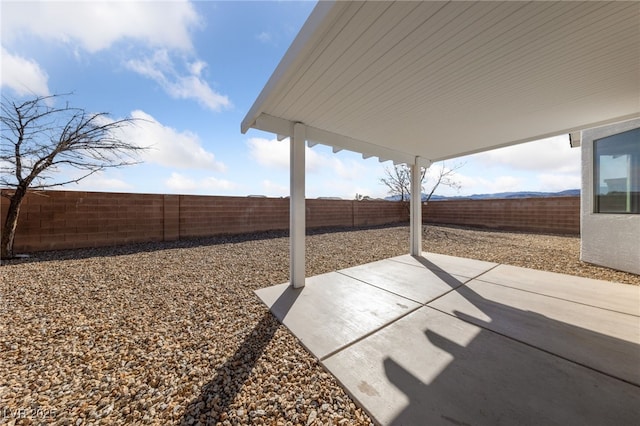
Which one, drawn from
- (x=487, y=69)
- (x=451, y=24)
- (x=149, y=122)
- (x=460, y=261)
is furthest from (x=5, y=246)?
(x=460, y=261)

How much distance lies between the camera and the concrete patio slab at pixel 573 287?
2.61 m

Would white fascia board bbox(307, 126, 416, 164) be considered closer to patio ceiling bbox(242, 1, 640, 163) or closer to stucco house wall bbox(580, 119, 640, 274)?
patio ceiling bbox(242, 1, 640, 163)

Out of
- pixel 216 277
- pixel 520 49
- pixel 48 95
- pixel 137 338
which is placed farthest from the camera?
pixel 48 95

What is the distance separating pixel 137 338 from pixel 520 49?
4.06m

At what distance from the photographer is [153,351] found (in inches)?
71.5

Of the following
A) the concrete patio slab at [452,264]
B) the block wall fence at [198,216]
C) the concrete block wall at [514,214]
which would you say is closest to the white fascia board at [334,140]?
the concrete patio slab at [452,264]

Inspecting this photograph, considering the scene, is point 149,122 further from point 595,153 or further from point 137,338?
point 595,153

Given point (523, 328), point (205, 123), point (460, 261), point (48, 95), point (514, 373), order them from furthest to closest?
point (205, 123) < point (460, 261) < point (48, 95) < point (523, 328) < point (514, 373)

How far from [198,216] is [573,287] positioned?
824 cm

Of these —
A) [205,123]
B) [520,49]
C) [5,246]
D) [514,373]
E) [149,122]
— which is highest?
[205,123]

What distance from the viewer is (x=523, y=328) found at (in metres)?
2.14

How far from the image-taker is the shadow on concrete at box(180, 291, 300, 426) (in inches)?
50.3

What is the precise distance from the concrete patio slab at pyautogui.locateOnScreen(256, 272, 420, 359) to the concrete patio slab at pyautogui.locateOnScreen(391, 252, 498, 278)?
1.69 metres

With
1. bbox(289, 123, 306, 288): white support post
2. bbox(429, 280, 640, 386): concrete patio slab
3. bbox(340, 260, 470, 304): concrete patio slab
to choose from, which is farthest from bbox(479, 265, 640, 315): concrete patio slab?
bbox(289, 123, 306, 288): white support post
